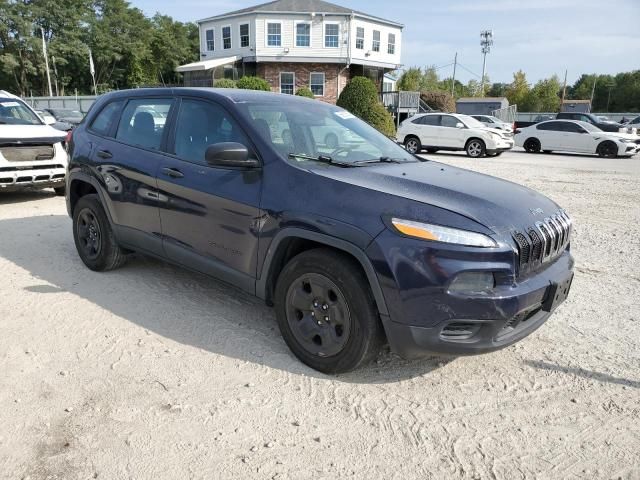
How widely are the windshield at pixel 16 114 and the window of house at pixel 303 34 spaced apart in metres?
28.4

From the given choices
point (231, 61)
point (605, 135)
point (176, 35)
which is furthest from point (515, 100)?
point (605, 135)

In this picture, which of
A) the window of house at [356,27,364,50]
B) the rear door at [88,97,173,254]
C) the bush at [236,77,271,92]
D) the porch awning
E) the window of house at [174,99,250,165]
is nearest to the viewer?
the window of house at [174,99,250,165]

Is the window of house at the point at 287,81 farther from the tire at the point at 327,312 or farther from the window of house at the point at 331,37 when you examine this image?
the tire at the point at 327,312

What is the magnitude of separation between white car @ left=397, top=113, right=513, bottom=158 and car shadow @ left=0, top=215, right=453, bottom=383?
558 inches

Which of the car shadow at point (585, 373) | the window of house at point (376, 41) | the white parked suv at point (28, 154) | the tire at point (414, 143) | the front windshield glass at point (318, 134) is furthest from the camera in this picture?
the window of house at point (376, 41)

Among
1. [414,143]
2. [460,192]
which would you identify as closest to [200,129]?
[460,192]

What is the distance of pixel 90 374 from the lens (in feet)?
10.4

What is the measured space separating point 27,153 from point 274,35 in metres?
30.0

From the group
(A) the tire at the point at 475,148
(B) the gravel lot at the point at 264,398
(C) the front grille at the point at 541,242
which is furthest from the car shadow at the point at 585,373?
(A) the tire at the point at 475,148

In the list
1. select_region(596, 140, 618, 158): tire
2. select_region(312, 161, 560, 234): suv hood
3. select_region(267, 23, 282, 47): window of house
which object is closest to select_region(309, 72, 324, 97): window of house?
select_region(267, 23, 282, 47): window of house

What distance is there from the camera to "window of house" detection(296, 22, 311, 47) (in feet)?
115

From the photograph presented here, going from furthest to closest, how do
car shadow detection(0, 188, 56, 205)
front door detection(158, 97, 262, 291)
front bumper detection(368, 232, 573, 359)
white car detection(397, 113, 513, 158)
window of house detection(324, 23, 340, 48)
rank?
window of house detection(324, 23, 340, 48), white car detection(397, 113, 513, 158), car shadow detection(0, 188, 56, 205), front door detection(158, 97, 262, 291), front bumper detection(368, 232, 573, 359)

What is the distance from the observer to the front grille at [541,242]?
2805mm

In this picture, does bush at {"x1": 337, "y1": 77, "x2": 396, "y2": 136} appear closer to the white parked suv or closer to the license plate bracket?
the white parked suv
